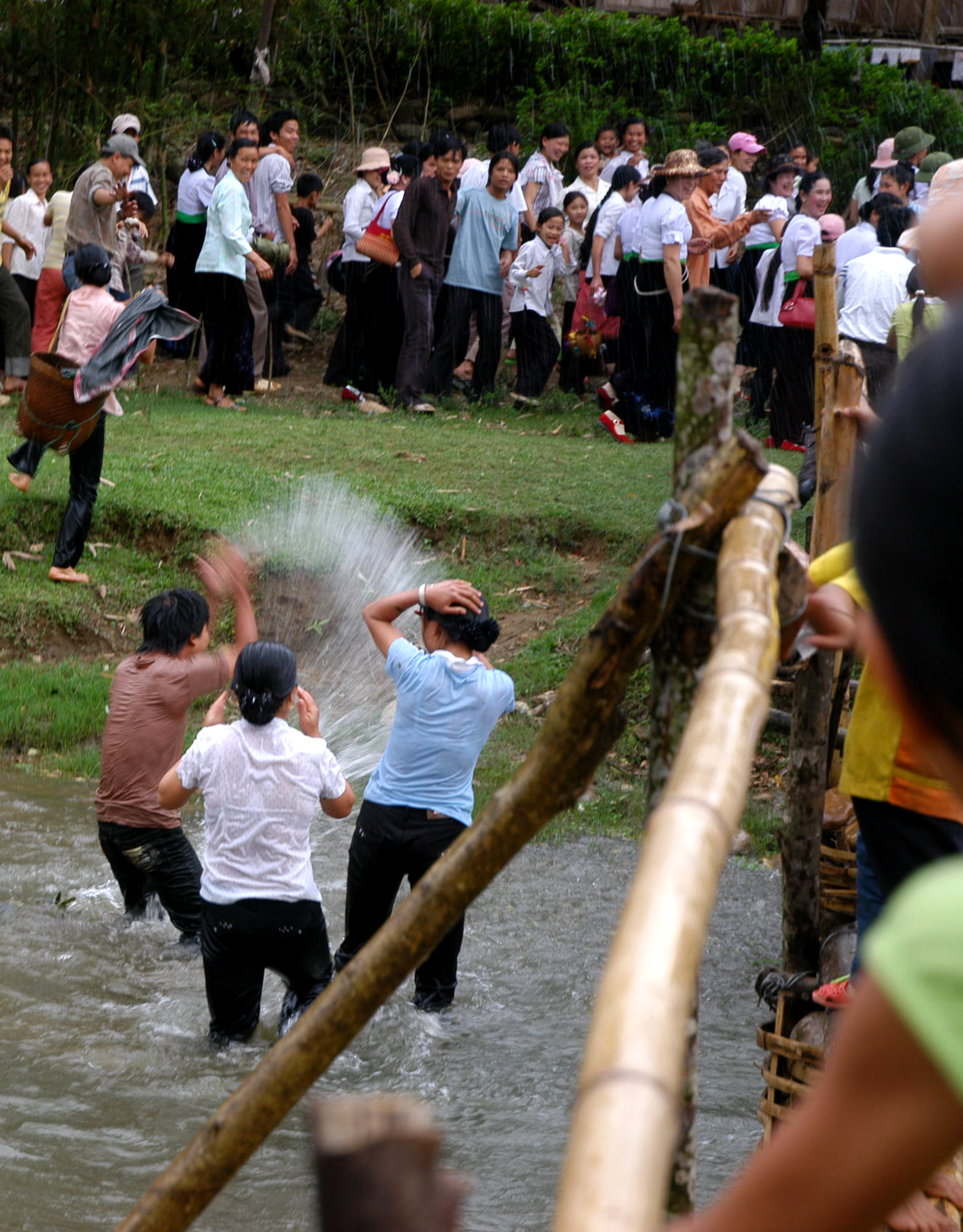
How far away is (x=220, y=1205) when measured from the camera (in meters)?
4.09

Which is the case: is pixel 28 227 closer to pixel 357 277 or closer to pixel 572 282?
pixel 357 277

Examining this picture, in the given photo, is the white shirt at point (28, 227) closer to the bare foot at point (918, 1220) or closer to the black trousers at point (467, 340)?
the black trousers at point (467, 340)

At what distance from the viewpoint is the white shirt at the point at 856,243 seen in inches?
366

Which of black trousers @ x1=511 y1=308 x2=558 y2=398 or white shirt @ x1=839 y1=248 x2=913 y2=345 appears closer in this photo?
white shirt @ x1=839 y1=248 x2=913 y2=345

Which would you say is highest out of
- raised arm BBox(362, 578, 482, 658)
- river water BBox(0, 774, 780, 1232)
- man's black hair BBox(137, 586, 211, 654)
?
raised arm BBox(362, 578, 482, 658)

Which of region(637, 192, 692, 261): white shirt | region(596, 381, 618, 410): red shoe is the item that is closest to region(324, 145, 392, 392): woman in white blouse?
region(596, 381, 618, 410): red shoe

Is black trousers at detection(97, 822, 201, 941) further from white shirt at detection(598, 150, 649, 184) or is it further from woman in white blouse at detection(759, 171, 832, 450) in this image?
white shirt at detection(598, 150, 649, 184)

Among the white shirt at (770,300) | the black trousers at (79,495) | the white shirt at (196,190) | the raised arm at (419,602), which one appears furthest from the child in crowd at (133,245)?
the raised arm at (419,602)

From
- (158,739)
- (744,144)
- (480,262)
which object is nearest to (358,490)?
(480,262)

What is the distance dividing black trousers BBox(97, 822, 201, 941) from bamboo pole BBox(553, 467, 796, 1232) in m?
4.46

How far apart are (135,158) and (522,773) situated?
10.2m

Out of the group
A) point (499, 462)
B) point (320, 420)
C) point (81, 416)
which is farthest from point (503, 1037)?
point (320, 420)

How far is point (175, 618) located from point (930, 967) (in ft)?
16.4

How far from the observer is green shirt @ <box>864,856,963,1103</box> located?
92 centimetres
